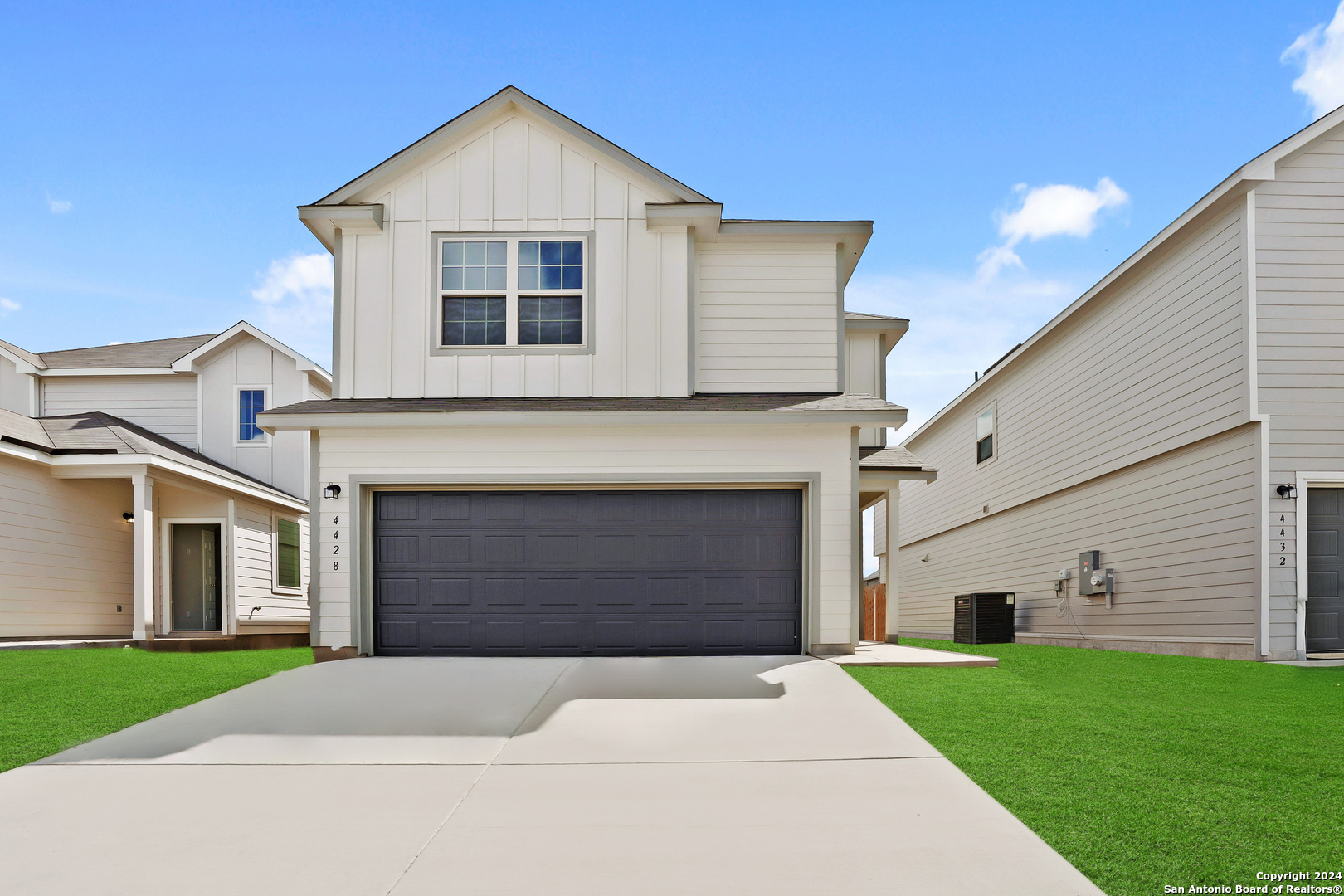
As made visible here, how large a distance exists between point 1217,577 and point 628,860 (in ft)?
34.7

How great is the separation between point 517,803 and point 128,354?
58.2 ft

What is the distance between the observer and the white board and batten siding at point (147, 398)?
1808 centimetres

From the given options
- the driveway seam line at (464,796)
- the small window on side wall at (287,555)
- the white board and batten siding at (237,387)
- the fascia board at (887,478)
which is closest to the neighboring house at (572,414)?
the fascia board at (887,478)

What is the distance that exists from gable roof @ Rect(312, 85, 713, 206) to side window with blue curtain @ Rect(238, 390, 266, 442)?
7819 millimetres

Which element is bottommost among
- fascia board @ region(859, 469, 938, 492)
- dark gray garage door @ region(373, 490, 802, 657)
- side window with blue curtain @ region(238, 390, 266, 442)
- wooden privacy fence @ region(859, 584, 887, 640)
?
wooden privacy fence @ region(859, 584, 887, 640)

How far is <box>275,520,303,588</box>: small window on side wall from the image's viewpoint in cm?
1833

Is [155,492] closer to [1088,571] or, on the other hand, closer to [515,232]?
[515,232]

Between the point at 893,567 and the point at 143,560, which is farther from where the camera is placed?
the point at 143,560

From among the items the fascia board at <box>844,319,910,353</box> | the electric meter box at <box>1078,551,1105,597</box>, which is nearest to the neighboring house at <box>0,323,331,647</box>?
the fascia board at <box>844,319,910,353</box>

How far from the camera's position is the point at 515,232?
459 inches

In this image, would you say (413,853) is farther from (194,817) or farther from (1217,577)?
(1217,577)

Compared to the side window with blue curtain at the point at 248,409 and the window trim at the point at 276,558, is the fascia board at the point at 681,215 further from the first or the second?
the window trim at the point at 276,558

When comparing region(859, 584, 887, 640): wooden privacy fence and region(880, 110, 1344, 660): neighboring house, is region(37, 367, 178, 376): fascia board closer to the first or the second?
region(859, 584, 887, 640): wooden privacy fence

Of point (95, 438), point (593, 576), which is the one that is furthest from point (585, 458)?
point (95, 438)
